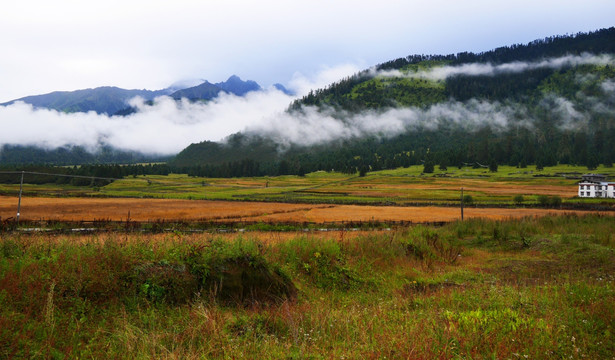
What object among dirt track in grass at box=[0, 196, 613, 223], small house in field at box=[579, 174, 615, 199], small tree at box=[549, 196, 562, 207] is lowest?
dirt track in grass at box=[0, 196, 613, 223]

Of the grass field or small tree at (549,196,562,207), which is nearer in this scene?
small tree at (549,196,562,207)

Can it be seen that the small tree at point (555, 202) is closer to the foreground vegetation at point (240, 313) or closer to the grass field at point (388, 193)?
the grass field at point (388, 193)

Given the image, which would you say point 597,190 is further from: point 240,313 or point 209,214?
point 240,313

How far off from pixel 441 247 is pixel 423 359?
15799 millimetres

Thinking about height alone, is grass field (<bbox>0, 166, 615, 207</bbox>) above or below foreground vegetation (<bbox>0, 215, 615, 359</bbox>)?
below

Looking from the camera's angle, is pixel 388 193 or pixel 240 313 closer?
pixel 240 313

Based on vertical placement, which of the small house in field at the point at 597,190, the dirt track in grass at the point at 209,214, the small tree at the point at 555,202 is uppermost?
the small house in field at the point at 597,190

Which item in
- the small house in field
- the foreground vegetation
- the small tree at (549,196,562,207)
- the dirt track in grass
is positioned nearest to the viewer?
the foreground vegetation

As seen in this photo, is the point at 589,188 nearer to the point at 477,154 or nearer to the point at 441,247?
the point at 441,247

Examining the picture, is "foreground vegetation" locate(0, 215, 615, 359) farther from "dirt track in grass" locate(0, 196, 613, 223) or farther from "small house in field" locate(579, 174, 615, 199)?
"small house in field" locate(579, 174, 615, 199)

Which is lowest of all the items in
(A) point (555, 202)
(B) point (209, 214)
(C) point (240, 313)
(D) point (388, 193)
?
(B) point (209, 214)

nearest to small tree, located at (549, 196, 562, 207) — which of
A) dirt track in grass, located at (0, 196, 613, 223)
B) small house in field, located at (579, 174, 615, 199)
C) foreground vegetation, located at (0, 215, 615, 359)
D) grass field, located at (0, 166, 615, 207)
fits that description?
grass field, located at (0, 166, 615, 207)

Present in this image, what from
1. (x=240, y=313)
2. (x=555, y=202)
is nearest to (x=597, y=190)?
(x=555, y=202)

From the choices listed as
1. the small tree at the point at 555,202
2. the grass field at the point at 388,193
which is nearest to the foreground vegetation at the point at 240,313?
the small tree at the point at 555,202
